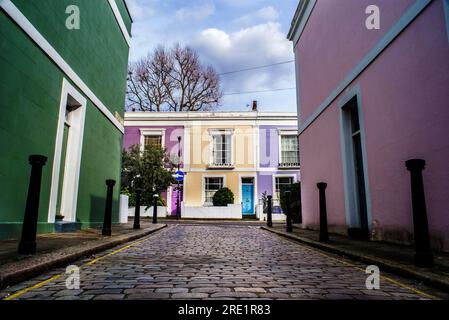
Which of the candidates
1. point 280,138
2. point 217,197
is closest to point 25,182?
point 217,197

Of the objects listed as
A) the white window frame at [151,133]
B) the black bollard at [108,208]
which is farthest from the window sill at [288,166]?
the black bollard at [108,208]

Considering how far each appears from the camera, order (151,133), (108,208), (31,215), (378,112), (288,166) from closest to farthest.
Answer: (31,215), (378,112), (108,208), (288,166), (151,133)

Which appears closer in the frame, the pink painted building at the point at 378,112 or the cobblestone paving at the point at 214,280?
the cobblestone paving at the point at 214,280

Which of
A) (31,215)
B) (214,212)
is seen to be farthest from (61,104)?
(214,212)

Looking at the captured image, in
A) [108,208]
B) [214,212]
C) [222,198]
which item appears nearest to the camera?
[108,208]

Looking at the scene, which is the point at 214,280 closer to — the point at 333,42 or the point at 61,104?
the point at 61,104

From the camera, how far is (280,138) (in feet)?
76.6

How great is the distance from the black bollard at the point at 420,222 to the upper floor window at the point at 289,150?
19240 millimetres

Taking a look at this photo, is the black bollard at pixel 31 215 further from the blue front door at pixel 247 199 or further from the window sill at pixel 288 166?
the window sill at pixel 288 166

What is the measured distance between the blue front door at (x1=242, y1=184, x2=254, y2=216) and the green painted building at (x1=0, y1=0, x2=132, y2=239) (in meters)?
12.2

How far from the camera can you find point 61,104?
23.6 feet

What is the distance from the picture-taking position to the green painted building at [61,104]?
536 cm

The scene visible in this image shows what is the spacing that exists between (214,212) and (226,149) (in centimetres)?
492

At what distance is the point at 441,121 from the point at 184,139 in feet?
65.0
